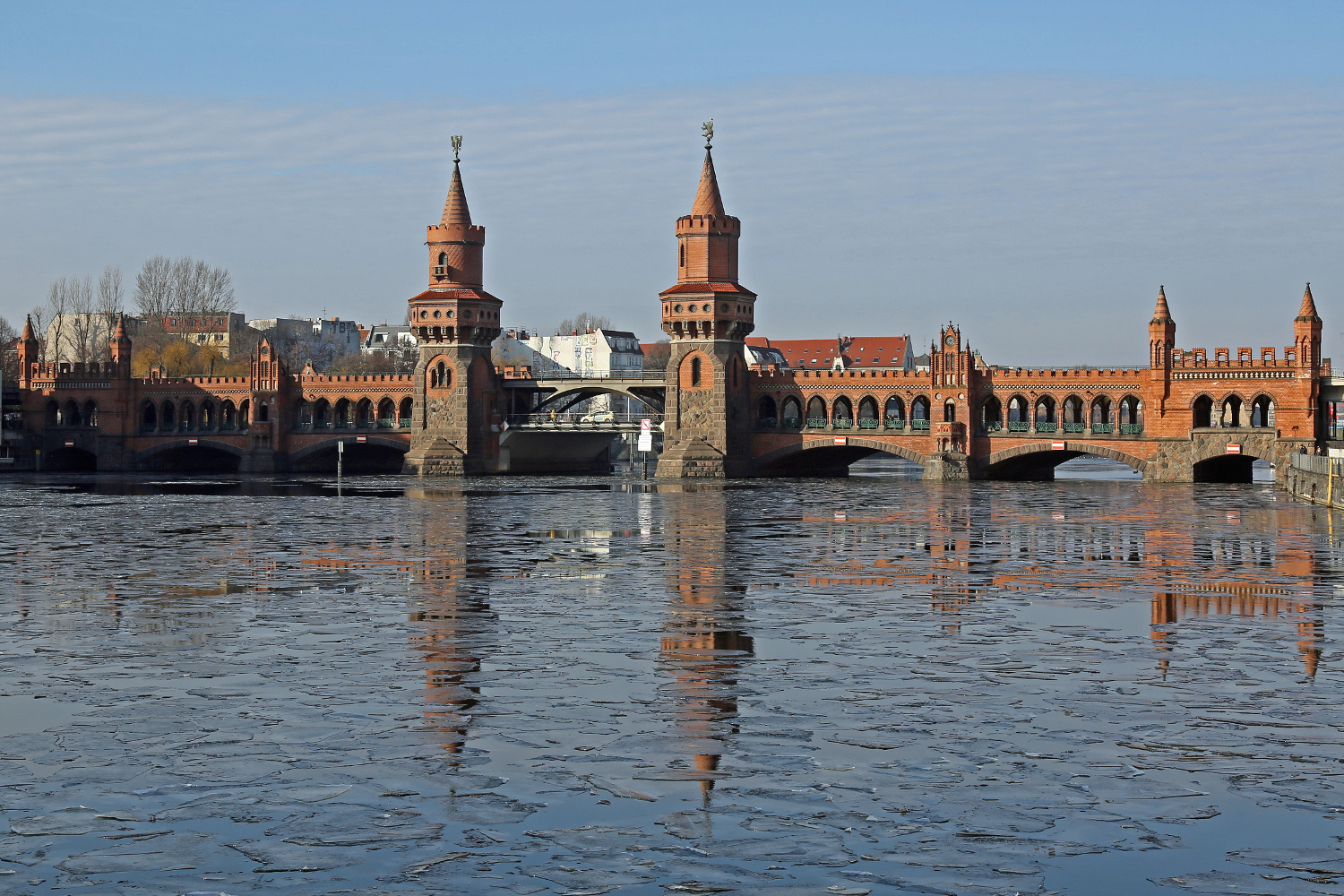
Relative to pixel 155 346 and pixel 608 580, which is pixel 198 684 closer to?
pixel 608 580

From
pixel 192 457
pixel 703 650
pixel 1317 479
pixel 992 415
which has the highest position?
pixel 992 415

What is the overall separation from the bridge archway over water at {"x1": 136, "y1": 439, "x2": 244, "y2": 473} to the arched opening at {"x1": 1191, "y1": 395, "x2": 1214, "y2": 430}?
59538 millimetres

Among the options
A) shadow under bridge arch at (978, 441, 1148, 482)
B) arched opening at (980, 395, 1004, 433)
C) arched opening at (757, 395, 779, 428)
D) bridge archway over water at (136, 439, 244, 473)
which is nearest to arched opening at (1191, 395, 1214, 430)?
shadow under bridge arch at (978, 441, 1148, 482)

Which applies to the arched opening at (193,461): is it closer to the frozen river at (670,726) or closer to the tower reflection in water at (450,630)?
the tower reflection in water at (450,630)

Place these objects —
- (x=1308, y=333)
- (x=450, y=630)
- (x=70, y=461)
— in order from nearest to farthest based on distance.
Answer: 1. (x=450, y=630)
2. (x=1308, y=333)
3. (x=70, y=461)

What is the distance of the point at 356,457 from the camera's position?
10262cm

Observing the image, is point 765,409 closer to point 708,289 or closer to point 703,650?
point 708,289

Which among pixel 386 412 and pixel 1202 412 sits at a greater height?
pixel 386 412

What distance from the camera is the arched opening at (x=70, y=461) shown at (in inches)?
4085

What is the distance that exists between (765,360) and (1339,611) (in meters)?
139

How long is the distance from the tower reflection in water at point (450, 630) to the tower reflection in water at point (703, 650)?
2.03 meters

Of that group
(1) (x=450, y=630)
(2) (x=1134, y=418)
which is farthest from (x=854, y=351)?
(1) (x=450, y=630)

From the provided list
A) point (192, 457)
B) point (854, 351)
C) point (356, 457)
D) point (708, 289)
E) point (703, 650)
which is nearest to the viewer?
point (703, 650)

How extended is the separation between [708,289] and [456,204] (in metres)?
19.0
